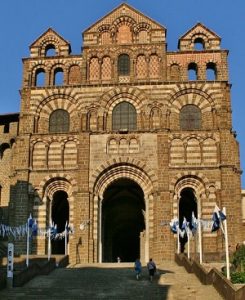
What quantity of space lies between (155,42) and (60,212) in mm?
15198

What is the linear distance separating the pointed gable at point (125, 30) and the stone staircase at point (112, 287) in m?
19.7

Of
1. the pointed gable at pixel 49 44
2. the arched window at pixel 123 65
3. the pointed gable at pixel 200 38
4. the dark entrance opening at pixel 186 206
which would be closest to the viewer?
the dark entrance opening at pixel 186 206

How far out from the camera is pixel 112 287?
25984 mm

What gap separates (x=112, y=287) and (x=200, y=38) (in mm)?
23876

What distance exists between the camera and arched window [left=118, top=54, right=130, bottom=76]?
4300cm

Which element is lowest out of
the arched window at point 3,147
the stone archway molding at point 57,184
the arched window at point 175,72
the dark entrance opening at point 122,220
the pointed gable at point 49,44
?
the dark entrance opening at point 122,220

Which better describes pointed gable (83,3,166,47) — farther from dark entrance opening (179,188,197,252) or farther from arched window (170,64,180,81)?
dark entrance opening (179,188,197,252)

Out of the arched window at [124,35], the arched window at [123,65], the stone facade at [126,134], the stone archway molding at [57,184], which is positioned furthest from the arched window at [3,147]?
the arched window at [124,35]

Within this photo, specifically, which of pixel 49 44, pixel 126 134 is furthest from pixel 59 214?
pixel 49 44

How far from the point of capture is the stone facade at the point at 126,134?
38.8 m

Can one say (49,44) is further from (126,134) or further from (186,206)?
(186,206)

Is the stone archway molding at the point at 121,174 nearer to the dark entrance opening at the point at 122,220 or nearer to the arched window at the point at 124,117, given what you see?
the dark entrance opening at the point at 122,220

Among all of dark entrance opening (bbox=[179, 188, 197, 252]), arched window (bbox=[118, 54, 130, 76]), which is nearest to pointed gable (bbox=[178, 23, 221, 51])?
arched window (bbox=[118, 54, 130, 76])

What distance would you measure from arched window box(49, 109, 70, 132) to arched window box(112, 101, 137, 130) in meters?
3.49
